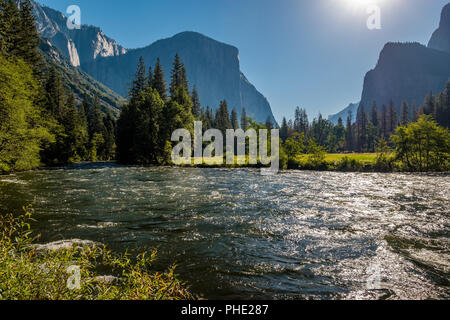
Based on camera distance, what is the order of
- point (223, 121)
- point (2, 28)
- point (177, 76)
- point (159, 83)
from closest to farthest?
point (2, 28) < point (159, 83) < point (177, 76) < point (223, 121)

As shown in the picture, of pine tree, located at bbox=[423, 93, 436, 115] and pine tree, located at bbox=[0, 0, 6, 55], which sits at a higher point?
pine tree, located at bbox=[423, 93, 436, 115]

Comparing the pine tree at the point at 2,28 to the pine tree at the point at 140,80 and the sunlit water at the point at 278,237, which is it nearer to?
the sunlit water at the point at 278,237

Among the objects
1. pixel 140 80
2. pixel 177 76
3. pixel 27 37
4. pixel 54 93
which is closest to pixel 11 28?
pixel 27 37

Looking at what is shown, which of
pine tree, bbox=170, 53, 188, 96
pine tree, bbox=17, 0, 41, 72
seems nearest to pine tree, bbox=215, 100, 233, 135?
pine tree, bbox=170, 53, 188, 96

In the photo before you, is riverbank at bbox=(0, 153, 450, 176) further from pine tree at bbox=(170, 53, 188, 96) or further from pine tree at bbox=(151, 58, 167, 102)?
pine tree at bbox=(170, 53, 188, 96)

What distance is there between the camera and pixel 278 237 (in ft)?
27.9

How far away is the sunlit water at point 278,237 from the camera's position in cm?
536

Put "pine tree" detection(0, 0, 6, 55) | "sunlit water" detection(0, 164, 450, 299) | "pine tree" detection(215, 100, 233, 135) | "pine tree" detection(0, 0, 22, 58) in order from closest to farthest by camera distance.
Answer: "sunlit water" detection(0, 164, 450, 299), "pine tree" detection(0, 0, 6, 55), "pine tree" detection(0, 0, 22, 58), "pine tree" detection(215, 100, 233, 135)

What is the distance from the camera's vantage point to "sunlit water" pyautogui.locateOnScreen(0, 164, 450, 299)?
5.36m

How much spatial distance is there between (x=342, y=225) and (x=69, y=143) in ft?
197

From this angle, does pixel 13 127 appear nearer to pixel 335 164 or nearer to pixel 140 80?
pixel 335 164
